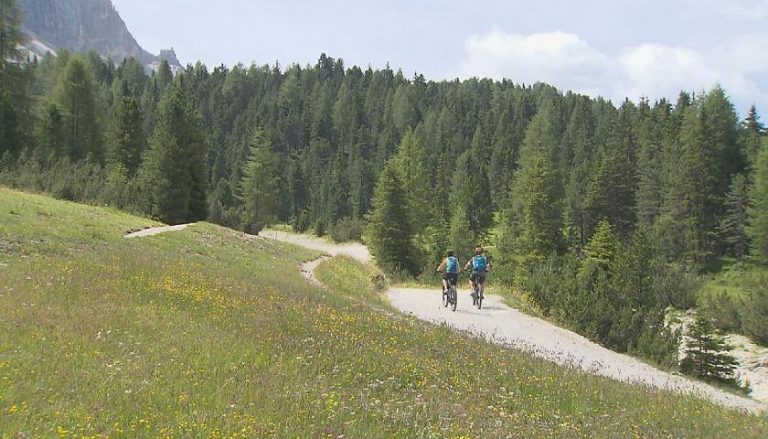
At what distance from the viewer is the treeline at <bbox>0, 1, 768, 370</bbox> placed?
38.5 m

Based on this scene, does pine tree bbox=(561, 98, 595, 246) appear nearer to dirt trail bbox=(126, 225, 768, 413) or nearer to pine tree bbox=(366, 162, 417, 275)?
pine tree bbox=(366, 162, 417, 275)

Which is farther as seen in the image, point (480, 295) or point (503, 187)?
point (503, 187)

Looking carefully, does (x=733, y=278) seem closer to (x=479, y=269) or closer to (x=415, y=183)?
(x=415, y=183)

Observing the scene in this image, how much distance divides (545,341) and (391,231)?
89.1 feet

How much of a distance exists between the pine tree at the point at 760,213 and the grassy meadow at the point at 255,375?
50.4m

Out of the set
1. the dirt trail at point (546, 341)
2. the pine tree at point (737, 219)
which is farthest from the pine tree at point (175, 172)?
the pine tree at point (737, 219)

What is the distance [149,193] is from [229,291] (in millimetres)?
32728

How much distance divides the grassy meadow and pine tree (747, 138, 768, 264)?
50397 millimetres

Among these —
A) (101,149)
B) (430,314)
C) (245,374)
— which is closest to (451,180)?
(101,149)

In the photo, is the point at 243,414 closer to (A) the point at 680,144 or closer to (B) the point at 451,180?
(A) the point at 680,144

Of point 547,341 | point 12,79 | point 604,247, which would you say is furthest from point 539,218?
point 12,79

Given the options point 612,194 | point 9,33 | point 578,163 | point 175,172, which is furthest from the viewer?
point 578,163

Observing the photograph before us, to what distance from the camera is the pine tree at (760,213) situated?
53281mm

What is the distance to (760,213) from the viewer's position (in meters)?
54.1
